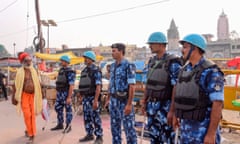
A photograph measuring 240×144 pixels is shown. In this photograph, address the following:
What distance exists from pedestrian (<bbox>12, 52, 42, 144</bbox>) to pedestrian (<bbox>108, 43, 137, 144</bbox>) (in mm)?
1877

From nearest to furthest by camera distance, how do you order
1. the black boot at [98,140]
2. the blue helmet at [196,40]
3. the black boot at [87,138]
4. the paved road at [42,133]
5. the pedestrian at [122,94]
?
the blue helmet at [196,40]
the pedestrian at [122,94]
the black boot at [98,140]
the black boot at [87,138]
the paved road at [42,133]

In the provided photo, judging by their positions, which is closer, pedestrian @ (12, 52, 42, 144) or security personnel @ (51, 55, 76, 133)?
pedestrian @ (12, 52, 42, 144)

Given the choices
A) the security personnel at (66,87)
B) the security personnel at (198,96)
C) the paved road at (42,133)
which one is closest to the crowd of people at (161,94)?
the security personnel at (198,96)

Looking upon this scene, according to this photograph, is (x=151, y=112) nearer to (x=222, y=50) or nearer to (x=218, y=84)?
(x=218, y=84)

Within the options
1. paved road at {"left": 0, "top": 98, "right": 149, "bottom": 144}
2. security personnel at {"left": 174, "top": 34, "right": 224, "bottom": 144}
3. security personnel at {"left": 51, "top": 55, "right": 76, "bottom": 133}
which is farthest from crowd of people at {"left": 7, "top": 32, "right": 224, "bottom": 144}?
security personnel at {"left": 51, "top": 55, "right": 76, "bottom": 133}

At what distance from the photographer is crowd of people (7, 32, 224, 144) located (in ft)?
8.77

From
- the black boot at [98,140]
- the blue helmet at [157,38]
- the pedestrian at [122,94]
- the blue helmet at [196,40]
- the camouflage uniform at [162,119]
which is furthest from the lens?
the black boot at [98,140]

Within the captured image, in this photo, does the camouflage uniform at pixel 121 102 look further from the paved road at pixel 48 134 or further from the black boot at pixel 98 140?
the paved road at pixel 48 134

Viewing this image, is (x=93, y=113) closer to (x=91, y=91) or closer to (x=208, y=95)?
(x=91, y=91)

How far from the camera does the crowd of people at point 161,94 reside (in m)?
2.67

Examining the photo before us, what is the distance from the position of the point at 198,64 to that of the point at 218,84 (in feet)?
0.95

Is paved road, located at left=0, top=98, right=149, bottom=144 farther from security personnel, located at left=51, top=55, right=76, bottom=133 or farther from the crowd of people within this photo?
the crowd of people

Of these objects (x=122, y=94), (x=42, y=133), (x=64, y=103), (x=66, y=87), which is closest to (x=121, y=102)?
(x=122, y=94)

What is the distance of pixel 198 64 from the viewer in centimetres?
277
